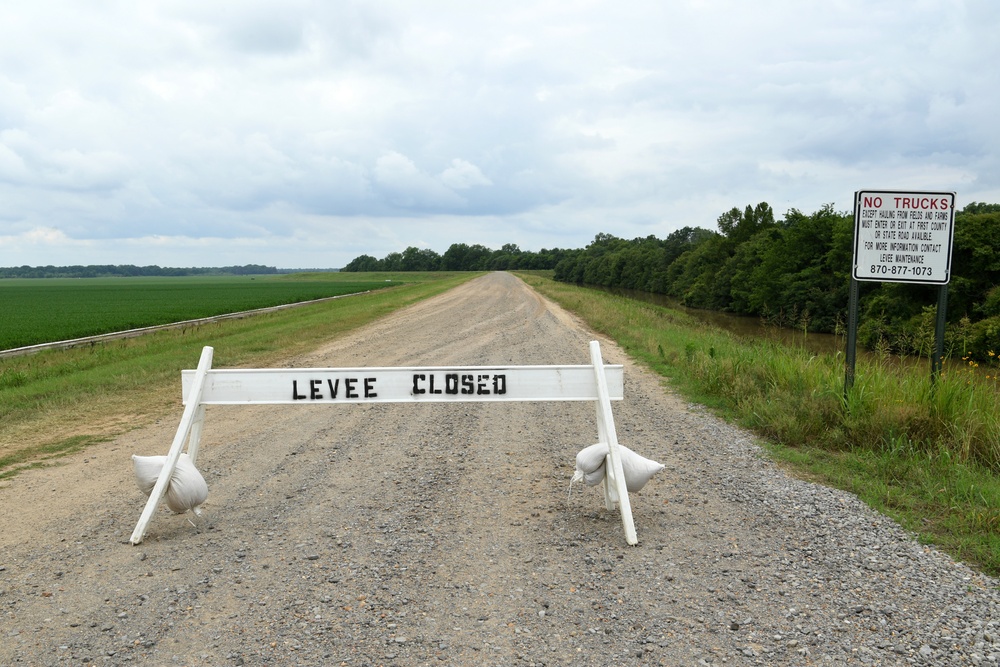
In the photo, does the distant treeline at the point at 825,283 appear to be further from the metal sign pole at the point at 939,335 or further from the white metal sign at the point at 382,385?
the white metal sign at the point at 382,385

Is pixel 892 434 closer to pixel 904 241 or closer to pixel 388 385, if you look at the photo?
pixel 904 241

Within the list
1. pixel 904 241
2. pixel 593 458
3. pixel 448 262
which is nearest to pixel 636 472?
pixel 593 458

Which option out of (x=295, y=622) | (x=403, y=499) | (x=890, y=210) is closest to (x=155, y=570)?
(x=295, y=622)

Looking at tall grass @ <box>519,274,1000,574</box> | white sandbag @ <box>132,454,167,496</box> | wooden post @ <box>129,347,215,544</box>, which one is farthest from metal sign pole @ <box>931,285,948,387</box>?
white sandbag @ <box>132,454,167,496</box>

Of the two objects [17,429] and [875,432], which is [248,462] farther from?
[875,432]

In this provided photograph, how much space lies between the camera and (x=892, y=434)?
632 cm

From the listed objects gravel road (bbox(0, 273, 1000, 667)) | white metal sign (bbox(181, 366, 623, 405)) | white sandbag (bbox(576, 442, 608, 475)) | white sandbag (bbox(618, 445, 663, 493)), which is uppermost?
white metal sign (bbox(181, 366, 623, 405))

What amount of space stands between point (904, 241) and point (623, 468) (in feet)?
15.2

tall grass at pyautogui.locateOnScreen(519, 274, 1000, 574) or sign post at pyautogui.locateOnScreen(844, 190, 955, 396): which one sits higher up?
sign post at pyautogui.locateOnScreen(844, 190, 955, 396)

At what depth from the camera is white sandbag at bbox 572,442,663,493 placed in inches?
192

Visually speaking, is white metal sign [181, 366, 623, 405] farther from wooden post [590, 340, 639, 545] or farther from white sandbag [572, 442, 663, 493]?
white sandbag [572, 442, 663, 493]

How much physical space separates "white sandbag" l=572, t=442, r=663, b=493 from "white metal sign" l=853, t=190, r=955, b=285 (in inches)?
159

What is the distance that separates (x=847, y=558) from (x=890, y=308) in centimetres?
2720

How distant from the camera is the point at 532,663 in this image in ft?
10.1
